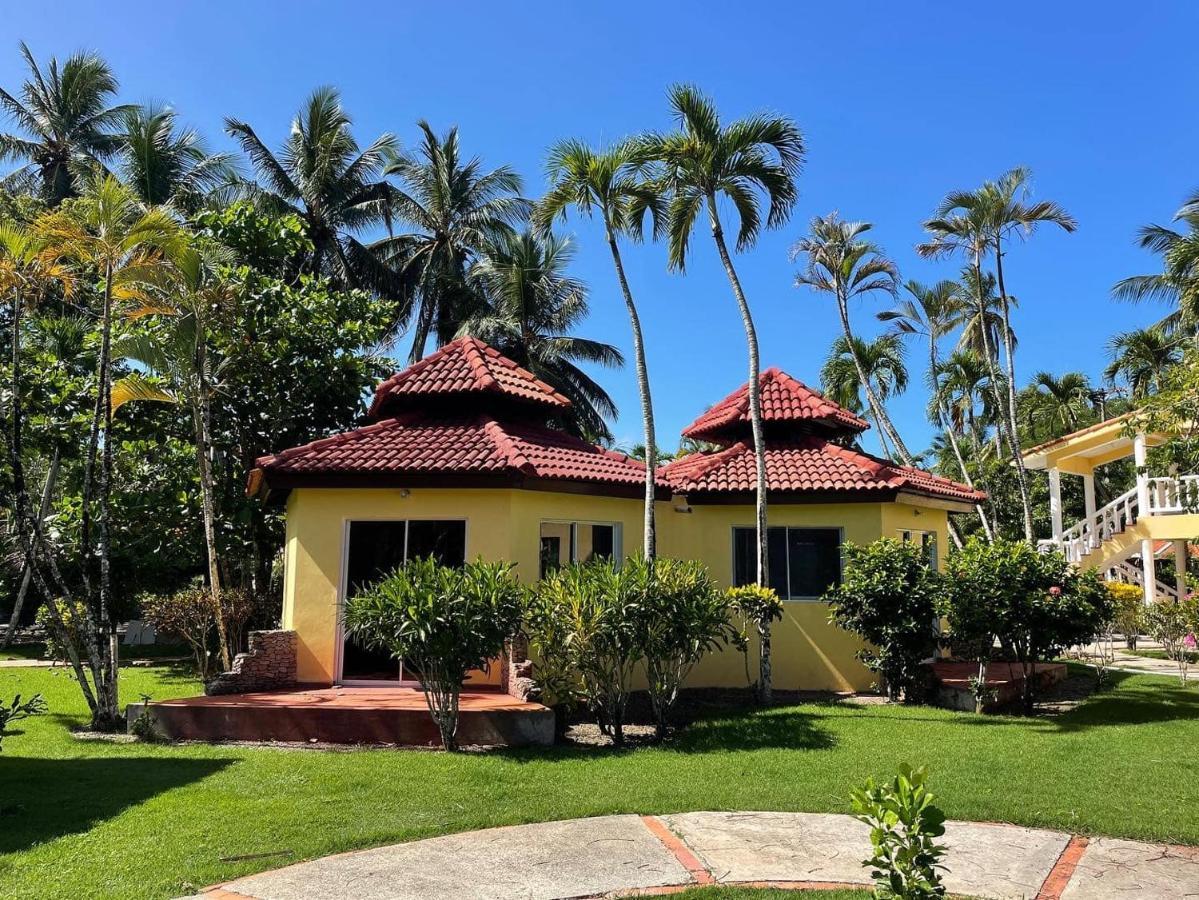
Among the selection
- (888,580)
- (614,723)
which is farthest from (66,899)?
(888,580)

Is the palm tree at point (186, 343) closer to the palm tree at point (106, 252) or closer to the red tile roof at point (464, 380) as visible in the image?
the palm tree at point (106, 252)

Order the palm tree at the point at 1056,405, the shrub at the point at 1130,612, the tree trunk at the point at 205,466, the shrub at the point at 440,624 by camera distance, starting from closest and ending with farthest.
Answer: the shrub at the point at 440,624 < the tree trunk at the point at 205,466 < the shrub at the point at 1130,612 < the palm tree at the point at 1056,405

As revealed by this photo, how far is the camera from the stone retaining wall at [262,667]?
10.4 m

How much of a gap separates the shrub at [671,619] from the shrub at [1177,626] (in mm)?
8408

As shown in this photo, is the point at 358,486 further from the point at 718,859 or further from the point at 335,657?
the point at 718,859

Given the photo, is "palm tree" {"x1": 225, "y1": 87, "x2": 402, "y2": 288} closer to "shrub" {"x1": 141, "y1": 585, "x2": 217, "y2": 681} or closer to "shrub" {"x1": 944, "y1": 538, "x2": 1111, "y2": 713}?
"shrub" {"x1": 141, "y1": 585, "x2": 217, "y2": 681}

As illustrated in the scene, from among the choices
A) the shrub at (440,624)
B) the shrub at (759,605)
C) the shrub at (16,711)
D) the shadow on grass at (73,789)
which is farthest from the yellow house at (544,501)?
the shrub at (16,711)

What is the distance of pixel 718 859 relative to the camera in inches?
213


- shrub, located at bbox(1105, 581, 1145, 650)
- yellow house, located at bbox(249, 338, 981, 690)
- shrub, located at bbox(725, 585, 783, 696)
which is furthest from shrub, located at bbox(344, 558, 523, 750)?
shrub, located at bbox(1105, 581, 1145, 650)

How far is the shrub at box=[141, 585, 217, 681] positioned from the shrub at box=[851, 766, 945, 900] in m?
13.1

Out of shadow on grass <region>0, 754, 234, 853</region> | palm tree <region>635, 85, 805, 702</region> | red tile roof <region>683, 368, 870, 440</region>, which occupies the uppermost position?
palm tree <region>635, 85, 805, 702</region>

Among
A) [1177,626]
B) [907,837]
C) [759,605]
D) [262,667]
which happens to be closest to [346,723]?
[262,667]

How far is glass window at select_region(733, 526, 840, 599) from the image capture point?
12766 millimetres

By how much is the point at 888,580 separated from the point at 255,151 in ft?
77.4
